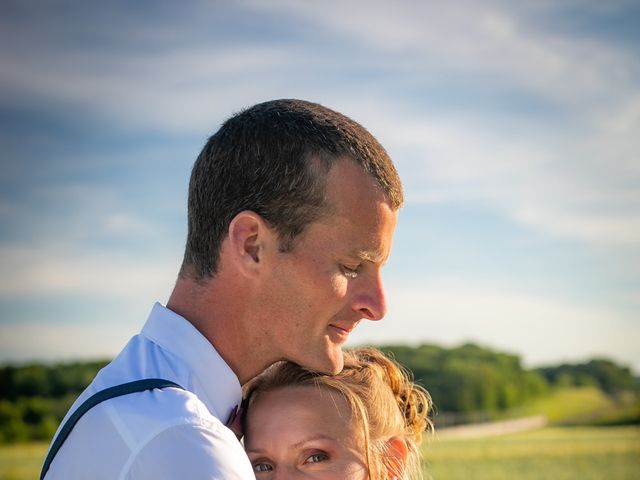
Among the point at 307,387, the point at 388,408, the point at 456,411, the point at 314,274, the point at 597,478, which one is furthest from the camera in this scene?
the point at 456,411

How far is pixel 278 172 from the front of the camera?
369 centimetres

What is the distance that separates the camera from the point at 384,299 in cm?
380

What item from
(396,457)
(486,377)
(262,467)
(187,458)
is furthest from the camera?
(486,377)

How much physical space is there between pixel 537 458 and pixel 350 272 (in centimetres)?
4219

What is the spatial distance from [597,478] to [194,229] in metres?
37.3

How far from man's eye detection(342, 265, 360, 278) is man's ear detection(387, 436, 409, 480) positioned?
1443 mm

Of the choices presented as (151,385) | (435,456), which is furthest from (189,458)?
(435,456)

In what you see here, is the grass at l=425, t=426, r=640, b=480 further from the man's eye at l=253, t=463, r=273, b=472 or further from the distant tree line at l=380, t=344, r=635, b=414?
the man's eye at l=253, t=463, r=273, b=472

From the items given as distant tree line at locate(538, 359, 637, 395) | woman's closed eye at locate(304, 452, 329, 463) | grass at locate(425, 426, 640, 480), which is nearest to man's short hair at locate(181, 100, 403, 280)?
woman's closed eye at locate(304, 452, 329, 463)

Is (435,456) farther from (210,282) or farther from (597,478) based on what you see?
(210,282)

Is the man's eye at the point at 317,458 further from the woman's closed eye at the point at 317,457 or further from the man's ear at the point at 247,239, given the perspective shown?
the man's ear at the point at 247,239

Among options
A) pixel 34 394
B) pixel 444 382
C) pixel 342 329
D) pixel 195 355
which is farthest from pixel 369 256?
pixel 444 382

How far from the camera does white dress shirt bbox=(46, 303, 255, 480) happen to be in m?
2.69

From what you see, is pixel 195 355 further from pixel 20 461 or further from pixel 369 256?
pixel 20 461
